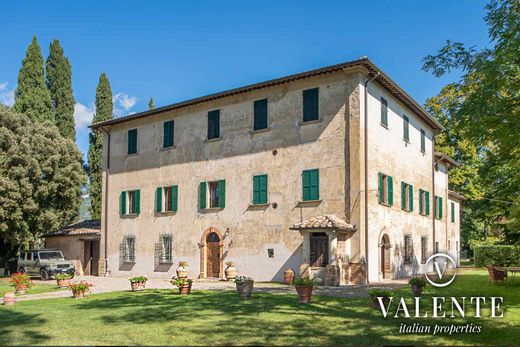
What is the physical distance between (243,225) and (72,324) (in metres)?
11.7

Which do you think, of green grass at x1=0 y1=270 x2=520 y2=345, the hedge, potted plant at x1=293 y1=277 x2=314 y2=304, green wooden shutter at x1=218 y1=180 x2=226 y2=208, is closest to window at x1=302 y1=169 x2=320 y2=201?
green wooden shutter at x1=218 y1=180 x2=226 y2=208

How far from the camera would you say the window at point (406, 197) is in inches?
914

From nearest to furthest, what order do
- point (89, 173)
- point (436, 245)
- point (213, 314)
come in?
point (213, 314)
point (436, 245)
point (89, 173)

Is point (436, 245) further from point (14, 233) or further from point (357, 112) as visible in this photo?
point (14, 233)

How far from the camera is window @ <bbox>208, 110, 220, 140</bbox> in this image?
2316cm

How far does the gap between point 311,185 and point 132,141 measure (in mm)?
11184

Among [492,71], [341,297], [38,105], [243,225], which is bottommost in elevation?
[341,297]

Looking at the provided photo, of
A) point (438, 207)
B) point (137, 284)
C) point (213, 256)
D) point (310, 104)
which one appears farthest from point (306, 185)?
point (438, 207)

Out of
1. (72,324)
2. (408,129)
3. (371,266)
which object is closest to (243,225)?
(371,266)

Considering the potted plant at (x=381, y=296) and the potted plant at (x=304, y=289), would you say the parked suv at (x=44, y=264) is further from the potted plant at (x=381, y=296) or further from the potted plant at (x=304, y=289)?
the potted plant at (x=381, y=296)

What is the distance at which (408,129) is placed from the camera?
24.2m

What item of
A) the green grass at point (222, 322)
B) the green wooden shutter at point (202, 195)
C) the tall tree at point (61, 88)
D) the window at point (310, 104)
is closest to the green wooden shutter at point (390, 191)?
the window at point (310, 104)

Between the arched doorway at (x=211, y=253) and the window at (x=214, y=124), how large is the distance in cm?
427

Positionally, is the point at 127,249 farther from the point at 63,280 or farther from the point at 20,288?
the point at 20,288
